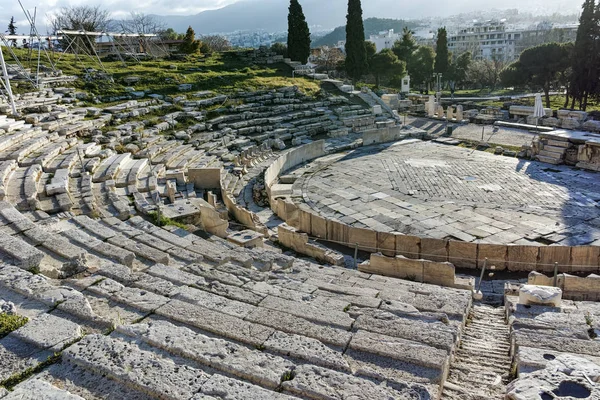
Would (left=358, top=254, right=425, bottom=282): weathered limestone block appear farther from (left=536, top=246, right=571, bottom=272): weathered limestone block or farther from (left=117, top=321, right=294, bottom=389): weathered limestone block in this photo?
(left=117, top=321, right=294, bottom=389): weathered limestone block

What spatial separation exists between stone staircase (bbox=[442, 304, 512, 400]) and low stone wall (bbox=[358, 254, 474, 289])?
1512mm

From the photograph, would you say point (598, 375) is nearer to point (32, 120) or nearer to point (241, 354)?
point (241, 354)

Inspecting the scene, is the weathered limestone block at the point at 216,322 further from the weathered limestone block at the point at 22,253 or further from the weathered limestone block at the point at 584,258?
the weathered limestone block at the point at 584,258

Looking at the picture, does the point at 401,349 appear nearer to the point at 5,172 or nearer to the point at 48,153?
the point at 5,172

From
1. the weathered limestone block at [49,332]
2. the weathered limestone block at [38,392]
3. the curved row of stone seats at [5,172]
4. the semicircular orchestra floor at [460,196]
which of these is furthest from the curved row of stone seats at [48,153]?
the weathered limestone block at [38,392]

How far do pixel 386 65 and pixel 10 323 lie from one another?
38330 millimetres

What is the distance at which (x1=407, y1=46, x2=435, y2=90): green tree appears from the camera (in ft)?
151

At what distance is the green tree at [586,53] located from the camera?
1078 inches

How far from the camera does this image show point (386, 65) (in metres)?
39.2

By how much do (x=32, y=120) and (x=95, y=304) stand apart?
12.5 metres

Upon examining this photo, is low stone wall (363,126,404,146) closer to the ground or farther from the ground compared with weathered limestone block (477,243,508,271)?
farther from the ground

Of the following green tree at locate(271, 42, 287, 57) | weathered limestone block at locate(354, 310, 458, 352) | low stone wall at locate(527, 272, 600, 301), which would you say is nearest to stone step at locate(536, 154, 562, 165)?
low stone wall at locate(527, 272, 600, 301)

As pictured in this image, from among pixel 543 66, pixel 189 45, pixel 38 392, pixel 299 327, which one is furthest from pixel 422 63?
pixel 38 392

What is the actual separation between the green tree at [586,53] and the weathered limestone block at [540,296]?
89.0ft
